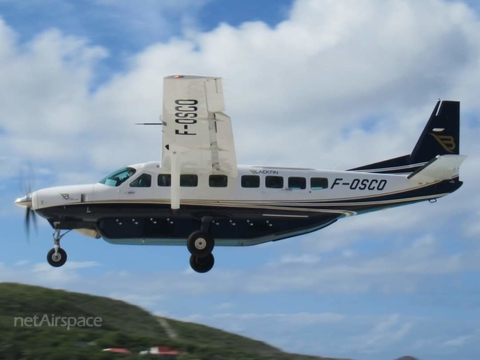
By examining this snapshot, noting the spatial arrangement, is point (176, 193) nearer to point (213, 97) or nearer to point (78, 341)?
point (213, 97)

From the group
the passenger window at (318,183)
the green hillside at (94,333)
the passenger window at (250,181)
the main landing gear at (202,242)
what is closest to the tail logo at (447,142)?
the passenger window at (318,183)

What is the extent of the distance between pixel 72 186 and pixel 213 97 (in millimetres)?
5926

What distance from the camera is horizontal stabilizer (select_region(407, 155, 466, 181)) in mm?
23953

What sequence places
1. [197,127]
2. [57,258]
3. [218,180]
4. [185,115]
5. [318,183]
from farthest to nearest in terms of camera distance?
[57,258] < [318,183] < [218,180] < [197,127] < [185,115]

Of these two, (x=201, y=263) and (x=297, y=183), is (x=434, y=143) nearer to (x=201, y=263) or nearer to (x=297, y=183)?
(x=297, y=183)

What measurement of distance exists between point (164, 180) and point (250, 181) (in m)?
2.52

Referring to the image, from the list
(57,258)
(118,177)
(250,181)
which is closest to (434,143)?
(250,181)

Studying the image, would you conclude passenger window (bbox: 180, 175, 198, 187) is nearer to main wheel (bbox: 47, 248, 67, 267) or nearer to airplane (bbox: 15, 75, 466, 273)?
airplane (bbox: 15, 75, 466, 273)

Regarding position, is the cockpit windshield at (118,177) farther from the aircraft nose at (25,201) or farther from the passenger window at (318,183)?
the passenger window at (318,183)

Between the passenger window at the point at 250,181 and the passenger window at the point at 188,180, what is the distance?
141 cm

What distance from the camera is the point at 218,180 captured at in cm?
2286

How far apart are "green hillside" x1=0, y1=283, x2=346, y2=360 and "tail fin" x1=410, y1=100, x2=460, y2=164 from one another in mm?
9032

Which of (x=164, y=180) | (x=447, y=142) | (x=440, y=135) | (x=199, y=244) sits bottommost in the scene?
(x=199, y=244)

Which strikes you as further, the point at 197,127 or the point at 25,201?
the point at 25,201
